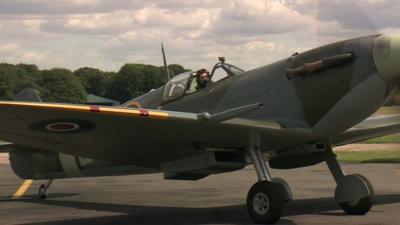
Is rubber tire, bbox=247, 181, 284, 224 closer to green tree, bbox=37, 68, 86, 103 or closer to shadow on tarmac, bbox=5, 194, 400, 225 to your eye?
shadow on tarmac, bbox=5, 194, 400, 225

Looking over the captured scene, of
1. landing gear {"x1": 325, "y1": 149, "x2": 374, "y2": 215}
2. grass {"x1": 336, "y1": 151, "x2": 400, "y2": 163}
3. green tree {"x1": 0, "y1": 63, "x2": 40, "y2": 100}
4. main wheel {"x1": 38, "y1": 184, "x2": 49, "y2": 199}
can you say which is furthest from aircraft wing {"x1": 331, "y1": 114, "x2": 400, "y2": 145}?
green tree {"x1": 0, "y1": 63, "x2": 40, "y2": 100}

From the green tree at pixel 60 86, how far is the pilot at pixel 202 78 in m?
108

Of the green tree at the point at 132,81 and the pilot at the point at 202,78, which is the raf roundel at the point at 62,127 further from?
the green tree at the point at 132,81

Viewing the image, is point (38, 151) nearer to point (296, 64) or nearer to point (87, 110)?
point (87, 110)

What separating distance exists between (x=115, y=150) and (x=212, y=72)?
1870 millimetres

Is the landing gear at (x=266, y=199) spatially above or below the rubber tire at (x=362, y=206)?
above

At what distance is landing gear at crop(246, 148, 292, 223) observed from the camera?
26.1ft

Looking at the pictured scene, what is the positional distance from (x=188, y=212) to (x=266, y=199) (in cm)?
193

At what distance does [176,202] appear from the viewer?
36.1ft

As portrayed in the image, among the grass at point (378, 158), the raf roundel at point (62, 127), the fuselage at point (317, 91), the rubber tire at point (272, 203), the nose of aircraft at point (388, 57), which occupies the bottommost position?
the grass at point (378, 158)

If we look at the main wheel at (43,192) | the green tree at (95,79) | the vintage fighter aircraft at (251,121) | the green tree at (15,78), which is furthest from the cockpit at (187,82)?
the green tree at (95,79)

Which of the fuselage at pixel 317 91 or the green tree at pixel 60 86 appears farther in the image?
the green tree at pixel 60 86

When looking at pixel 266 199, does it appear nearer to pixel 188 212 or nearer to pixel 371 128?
pixel 188 212

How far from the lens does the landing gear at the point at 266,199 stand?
313 inches
